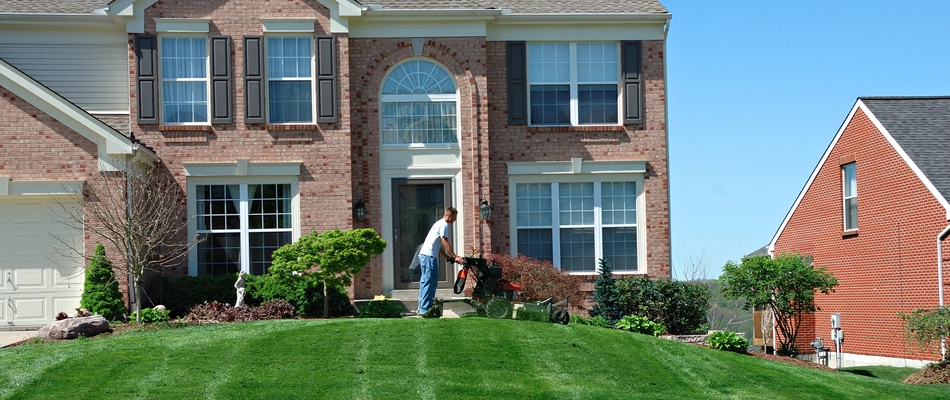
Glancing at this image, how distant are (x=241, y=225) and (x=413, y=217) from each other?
337cm

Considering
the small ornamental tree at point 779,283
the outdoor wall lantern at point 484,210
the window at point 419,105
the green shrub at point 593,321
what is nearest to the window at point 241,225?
the window at point 419,105

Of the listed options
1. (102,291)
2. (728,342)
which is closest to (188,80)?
(102,291)

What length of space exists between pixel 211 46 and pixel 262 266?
14.2ft

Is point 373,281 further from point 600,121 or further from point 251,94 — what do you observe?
point 600,121

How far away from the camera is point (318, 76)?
20.8 metres

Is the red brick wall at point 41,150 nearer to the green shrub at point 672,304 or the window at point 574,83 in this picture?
the window at point 574,83

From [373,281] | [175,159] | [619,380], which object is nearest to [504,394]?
[619,380]

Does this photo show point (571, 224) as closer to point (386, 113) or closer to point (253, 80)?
point (386, 113)

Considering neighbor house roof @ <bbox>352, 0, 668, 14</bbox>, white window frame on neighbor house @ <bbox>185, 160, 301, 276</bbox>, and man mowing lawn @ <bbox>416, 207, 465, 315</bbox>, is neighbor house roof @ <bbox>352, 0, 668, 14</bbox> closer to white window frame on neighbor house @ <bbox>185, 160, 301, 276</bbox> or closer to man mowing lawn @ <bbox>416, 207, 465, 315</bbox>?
white window frame on neighbor house @ <bbox>185, 160, 301, 276</bbox>

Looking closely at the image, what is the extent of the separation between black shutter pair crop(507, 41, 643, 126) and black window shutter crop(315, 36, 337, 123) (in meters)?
3.63

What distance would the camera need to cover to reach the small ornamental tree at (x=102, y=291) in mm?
18469

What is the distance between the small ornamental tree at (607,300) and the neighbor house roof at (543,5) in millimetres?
5466

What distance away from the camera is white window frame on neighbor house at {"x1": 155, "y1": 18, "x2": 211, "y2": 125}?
20719 mm

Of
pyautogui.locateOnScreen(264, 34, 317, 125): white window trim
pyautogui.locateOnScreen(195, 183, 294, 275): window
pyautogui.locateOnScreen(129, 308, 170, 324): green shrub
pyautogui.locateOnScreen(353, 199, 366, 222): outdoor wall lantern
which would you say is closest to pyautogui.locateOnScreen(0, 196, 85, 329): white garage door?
pyautogui.locateOnScreen(129, 308, 170, 324): green shrub
